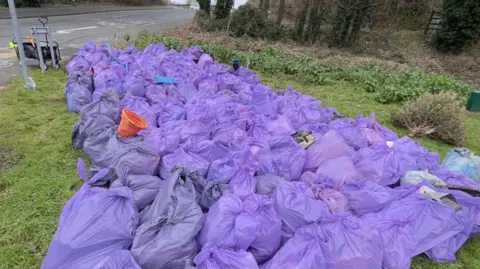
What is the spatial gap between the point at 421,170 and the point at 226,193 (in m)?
2.11

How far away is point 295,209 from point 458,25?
12.3 metres

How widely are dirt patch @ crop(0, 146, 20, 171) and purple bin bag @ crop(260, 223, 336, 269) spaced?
2657mm

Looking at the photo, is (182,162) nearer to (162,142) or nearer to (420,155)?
(162,142)

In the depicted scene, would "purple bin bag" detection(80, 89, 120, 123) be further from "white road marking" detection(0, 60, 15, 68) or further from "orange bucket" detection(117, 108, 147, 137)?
"white road marking" detection(0, 60, 15, 68)

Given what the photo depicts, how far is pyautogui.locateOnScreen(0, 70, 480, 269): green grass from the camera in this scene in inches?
91.4

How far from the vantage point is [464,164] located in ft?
11.3

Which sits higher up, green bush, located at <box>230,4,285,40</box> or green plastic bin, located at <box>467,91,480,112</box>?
green bush, located at <box>230,4,285,40</box>

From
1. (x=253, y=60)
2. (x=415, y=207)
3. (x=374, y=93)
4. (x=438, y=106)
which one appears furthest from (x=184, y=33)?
(x=415, y=207)

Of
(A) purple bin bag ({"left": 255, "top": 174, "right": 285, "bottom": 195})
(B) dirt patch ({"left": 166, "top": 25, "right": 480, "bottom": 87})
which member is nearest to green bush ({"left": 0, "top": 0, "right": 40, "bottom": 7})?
(B) dirt patch ({"left": 166, "top": 25, "right": 480, "bottom": 87})

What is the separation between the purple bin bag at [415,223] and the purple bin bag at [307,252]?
451 mm

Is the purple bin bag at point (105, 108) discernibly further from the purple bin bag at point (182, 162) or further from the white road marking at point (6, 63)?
the white road marking at point (6, 63)

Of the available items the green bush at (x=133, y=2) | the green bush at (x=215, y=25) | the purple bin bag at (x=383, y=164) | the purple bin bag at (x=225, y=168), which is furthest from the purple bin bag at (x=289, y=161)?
the green bush at (x=133, y=2)

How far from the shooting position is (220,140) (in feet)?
10.5

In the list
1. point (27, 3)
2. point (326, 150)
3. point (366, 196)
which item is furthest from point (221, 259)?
point (27, 3)
